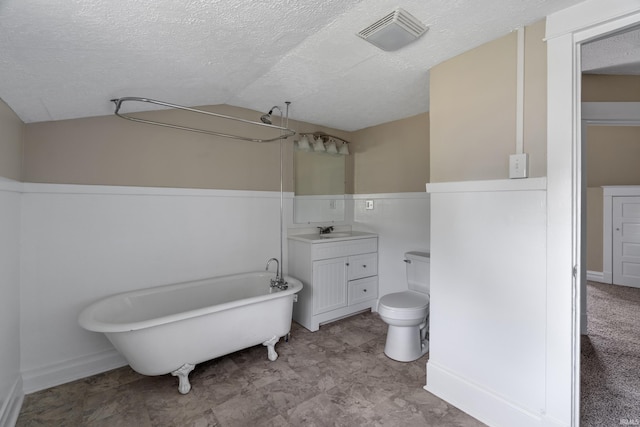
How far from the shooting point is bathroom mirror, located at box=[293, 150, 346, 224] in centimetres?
318

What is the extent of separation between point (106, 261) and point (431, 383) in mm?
2436

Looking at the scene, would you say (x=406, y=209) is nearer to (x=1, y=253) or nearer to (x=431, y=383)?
(x=431, y=383)

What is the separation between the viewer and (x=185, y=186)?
8.02ft

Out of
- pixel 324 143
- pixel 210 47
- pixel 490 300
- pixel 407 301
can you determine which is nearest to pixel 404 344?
pixel 407 301

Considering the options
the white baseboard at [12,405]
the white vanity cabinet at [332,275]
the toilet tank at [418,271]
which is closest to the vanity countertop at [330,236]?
the white vanity cabinet at [332,275]

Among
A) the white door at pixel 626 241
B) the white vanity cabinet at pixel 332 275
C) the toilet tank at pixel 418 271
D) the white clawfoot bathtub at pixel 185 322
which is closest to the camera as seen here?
the white clawfoot bathtub at pixel 185 322

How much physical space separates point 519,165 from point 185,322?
6.87 feet

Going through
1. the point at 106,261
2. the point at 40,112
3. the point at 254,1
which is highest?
the point at 254,1

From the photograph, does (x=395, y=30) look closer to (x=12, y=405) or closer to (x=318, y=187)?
(x=318, y=187)

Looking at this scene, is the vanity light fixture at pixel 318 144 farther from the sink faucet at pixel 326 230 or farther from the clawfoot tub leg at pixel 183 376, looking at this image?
the clawfoot tub leg at pixel 183 376

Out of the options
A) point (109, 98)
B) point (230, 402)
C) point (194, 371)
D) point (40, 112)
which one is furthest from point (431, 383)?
point (40, 112)

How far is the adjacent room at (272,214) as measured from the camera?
4.36 feet

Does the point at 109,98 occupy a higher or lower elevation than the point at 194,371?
higher

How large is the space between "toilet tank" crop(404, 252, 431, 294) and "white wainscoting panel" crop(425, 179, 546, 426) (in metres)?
0.64
